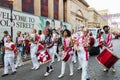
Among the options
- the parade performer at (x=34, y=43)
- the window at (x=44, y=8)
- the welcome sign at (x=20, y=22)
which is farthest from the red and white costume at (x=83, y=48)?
the window at (x=44, y=8)

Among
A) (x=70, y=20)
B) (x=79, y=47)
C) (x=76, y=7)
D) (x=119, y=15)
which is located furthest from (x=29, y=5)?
(x=119, y=15)

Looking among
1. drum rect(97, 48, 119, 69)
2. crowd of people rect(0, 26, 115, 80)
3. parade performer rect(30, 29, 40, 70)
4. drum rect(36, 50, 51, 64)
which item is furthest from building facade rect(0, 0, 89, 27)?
drum rect(97, 48, 119, 69)

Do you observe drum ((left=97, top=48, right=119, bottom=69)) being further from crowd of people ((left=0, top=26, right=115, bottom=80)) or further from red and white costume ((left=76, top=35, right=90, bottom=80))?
red and white costume ((left=76, top=35, right=90, bottom=80))

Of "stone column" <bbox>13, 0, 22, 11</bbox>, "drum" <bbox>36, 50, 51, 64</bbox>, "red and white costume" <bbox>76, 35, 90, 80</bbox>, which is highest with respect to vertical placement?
"stone column" <bbox>13, 0, 22, 11</bbox>

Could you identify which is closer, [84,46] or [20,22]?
[84,46]

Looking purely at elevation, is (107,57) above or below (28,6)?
below

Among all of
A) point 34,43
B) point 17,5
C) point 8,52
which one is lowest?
point 8,52

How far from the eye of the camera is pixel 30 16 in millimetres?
23453

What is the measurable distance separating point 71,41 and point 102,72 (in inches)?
79.9

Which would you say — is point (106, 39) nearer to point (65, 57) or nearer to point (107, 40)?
point (107, 40)

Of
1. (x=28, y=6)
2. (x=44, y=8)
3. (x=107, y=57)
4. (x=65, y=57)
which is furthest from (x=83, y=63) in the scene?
(x=44, y=8)

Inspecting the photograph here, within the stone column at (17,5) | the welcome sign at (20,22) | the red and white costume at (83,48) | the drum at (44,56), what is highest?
the stone column at (17,5)

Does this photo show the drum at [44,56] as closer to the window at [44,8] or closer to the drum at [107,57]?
the drum at [107,57]

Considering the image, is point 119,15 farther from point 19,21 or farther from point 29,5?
point 19,21
